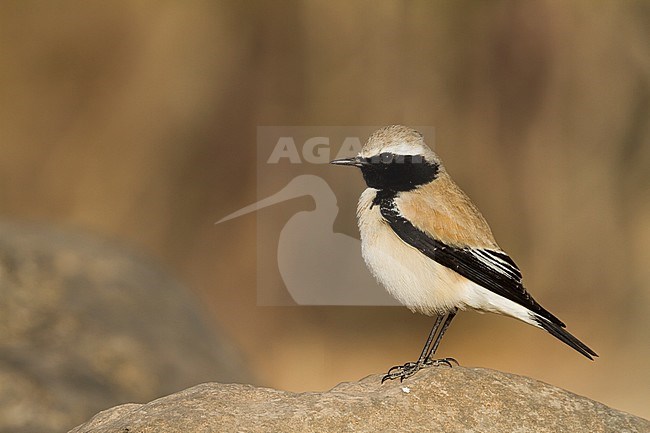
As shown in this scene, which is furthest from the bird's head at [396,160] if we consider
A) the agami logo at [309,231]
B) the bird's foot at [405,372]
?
the agami logo at [309,231]

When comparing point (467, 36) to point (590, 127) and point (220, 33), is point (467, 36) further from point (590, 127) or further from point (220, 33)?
point (220, 33)

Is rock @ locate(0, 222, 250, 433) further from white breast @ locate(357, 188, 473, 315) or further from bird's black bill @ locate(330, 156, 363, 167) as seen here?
bird's black bill @ locate(330, 156, 363, 167)

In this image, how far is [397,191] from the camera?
464 cm

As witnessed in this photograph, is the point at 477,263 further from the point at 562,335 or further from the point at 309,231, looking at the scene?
the point at 309,231

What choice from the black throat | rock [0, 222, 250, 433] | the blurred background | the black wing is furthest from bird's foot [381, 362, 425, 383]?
the blurred background

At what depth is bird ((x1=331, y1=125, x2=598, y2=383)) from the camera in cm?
447

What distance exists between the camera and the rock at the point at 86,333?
568cm

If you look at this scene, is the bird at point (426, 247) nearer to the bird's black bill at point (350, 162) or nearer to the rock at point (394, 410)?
the bird's black bill at point (350, 162)

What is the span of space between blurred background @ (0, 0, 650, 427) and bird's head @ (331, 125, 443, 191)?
3.27m

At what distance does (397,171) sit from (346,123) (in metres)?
3.30

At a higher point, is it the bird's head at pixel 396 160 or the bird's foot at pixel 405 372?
the bird's head at pixel 396 160

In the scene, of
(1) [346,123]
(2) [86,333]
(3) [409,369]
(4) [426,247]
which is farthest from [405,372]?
(1) [346,123]

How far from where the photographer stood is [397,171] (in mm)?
4625

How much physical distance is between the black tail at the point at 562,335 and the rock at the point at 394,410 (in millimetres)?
273
